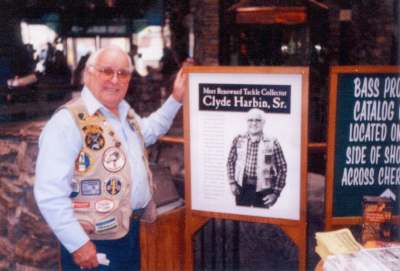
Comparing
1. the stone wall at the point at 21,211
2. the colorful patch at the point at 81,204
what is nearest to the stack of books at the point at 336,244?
the colorful patch at the point at 81,204

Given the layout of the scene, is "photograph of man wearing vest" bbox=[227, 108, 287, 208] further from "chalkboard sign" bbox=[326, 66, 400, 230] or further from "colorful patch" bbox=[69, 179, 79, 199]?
"colorful patch" bbox=[69, 179, 79, 199]

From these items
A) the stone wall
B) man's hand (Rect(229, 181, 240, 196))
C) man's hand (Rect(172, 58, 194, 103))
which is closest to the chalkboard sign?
man's hand (Rect(229, 181, 240, 196))

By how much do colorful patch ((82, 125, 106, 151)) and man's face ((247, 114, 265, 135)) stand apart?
720 mm

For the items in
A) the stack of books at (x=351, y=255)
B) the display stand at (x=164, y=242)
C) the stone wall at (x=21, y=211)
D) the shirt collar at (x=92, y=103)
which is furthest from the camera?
the stone wall at (x=21, y=211)

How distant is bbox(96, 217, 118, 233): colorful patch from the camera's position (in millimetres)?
2461

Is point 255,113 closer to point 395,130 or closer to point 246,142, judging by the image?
point 246,142

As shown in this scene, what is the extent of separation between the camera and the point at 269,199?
2.67 meters

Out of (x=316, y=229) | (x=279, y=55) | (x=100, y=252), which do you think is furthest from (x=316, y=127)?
(x=100, y=252)

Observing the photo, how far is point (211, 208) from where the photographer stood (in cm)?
277

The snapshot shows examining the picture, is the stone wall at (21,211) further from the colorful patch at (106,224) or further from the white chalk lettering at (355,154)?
the white chalk lettering at (355,154)

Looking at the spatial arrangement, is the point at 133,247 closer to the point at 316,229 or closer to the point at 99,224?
the point at 99,224

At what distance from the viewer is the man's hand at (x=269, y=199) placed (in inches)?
105

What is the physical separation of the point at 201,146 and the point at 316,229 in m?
2.18

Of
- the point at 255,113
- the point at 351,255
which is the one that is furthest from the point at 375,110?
the point at 351,255
